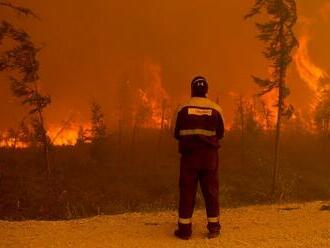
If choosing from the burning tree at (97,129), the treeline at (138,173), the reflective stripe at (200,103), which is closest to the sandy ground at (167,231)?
the reflective stripe at (200,103)

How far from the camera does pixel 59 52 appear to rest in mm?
126812

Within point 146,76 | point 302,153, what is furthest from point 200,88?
point 146,76

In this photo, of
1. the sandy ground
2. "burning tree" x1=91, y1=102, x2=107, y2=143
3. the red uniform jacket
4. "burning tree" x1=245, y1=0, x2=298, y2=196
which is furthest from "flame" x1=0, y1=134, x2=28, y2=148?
the red uniform jacket

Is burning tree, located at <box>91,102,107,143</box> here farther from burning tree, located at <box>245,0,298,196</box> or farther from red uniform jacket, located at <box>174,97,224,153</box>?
red uniform jacket, located at <box>174,97,224,153</box>

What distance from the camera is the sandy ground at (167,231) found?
337 inches

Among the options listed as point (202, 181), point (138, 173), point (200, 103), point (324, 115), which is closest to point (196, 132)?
point (200, 103)

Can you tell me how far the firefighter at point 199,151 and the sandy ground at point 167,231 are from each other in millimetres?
503

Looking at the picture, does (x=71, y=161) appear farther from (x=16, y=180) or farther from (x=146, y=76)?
(x=146, y=76)

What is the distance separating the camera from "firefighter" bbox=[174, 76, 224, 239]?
30.0 ft

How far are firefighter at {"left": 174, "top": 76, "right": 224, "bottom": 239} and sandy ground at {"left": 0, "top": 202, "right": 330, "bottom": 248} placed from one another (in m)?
0.50

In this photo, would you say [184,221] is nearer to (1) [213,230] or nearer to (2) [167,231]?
(1) [213,230]

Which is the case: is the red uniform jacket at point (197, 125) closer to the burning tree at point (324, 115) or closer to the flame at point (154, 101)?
the burning tree at point (324, 115)

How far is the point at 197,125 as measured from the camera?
9164mm

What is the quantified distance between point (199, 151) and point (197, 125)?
44 centimetres
